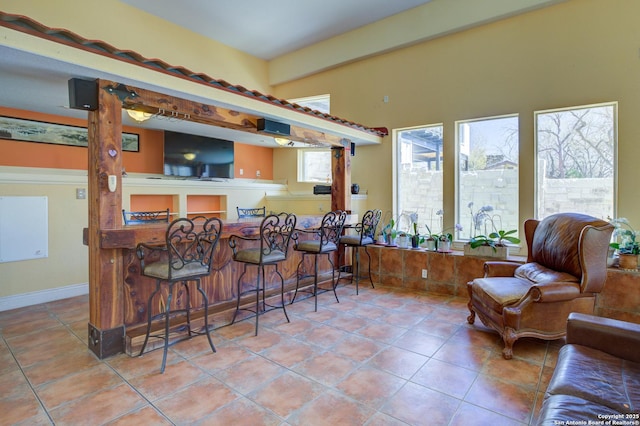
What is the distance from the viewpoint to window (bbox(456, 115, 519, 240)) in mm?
4723

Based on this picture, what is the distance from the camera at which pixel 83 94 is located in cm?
260

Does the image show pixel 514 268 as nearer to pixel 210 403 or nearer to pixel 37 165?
pixel 210 403

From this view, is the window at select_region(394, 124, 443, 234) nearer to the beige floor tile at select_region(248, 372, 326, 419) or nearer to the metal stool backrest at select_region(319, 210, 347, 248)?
the metal stool backrest at select_region(319, 210, 347, 248)

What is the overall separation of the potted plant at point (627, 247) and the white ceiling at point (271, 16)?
4191mm

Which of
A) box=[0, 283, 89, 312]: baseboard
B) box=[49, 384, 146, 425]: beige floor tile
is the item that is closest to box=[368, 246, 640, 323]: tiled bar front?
box=[49, 384, 146, 425]: beige floor tile

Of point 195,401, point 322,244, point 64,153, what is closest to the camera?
point 195,401

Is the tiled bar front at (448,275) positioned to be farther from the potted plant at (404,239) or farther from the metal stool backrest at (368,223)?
the metal stool backrest at (368,223)

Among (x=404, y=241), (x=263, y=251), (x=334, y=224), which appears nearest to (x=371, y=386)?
(x=263, y=251)

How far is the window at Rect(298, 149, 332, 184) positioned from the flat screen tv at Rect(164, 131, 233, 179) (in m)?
1.54

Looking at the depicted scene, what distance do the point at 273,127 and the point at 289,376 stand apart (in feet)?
8.99

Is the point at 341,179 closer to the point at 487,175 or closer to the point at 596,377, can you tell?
the point at 487,175

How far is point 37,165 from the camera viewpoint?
4.64 meters

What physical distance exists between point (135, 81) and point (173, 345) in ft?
7.58

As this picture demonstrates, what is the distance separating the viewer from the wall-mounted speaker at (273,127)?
3.91 metres
